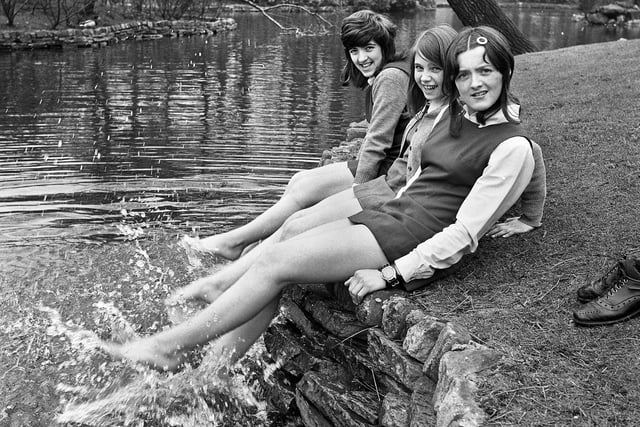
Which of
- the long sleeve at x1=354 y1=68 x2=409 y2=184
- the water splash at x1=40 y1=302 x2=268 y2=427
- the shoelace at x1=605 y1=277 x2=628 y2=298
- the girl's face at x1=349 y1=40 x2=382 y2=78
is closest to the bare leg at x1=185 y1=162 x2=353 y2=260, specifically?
the long sleeve at x1=354 y1=68 x2=409 y2=184

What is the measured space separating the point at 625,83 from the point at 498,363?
519 centimetres

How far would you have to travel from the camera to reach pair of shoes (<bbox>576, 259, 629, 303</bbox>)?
3046 mm

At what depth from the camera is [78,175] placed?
25.8 feet

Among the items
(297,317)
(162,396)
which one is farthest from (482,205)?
(162,396)

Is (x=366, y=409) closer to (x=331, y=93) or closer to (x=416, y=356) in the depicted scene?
(x=416, y=356)

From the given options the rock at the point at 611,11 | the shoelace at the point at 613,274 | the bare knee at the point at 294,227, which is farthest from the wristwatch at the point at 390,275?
the rock at the point at 611,11

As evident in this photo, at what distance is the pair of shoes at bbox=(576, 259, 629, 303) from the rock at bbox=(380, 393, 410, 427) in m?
0.83

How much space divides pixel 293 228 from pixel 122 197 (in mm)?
3704

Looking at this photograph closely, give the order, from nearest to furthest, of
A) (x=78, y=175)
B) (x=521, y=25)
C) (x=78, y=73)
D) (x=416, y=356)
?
(x=416, y=356) < (x=78, y=175) < (x=78, y=73) < (x=521, y=25)

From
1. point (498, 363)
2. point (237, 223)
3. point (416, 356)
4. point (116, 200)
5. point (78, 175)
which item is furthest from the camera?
point (78, 175)

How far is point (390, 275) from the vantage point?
3420mm

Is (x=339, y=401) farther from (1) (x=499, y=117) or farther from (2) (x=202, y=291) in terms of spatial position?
(1) (x=499, y=117)

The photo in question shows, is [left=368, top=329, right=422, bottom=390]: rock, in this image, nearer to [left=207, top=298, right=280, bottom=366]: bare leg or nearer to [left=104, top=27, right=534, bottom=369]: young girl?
[left=104, top=27, right=534, bottom=369]: young girl

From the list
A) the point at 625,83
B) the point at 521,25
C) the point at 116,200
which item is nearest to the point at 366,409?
the point at 116,200
